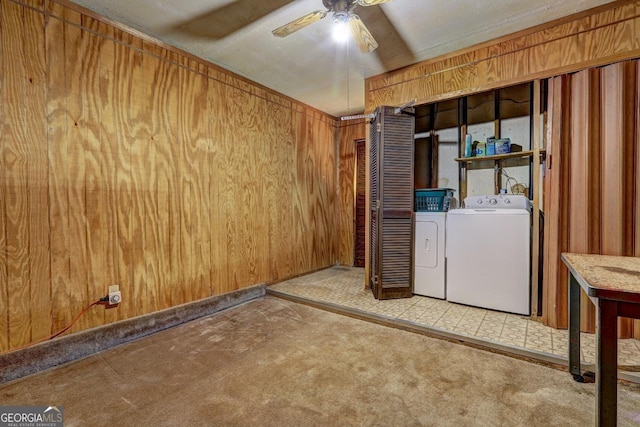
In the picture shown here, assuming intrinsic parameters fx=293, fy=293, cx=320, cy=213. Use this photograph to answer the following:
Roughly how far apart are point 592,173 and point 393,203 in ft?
5.41

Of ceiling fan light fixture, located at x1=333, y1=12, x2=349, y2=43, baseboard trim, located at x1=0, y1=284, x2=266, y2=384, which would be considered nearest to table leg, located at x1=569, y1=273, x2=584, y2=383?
ceiling fan light fixture, located at x1=333, y1=12, x2=349, y2=43

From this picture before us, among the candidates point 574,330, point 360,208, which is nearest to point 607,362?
point 574,330

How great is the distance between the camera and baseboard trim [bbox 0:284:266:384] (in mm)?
1863

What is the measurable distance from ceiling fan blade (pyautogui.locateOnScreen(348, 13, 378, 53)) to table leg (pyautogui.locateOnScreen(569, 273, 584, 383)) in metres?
2.08

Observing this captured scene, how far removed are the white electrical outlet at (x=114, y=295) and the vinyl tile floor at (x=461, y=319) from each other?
5.42ft

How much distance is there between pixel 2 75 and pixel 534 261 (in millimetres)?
4225

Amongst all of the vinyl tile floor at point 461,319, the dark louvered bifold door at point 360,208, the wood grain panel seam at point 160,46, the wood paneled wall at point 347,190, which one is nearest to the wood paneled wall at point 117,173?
the wood grain panel seam at point 160,46

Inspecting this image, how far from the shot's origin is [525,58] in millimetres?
2623

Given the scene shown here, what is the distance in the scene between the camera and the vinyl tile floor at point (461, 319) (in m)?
2.10

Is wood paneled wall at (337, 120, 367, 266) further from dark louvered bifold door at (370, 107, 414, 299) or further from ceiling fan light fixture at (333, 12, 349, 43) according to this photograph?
ceiling fan light fixture at (333, 12, 349, 43)

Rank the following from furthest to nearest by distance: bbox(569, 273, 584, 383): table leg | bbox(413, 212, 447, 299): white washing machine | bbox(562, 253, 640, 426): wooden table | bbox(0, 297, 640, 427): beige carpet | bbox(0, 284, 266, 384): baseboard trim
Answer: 1. bbox(413, 212, 447, 299): white washing machine
2. bbox(0, 284, 266, 384): baseboard trim
3. bbox(569, 273, 584, 383): table leg
4. bbox(0, 297, 640, 427): beige carpet
5. bbox(562, 253, 640, 426): wooden table

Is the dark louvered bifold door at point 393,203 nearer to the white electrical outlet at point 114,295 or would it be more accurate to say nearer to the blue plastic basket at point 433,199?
the blue plastic basket at point 433,199

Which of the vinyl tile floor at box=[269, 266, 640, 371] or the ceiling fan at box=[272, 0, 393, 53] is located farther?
the vinyl tile floor at box=[269, 266, 640, 371]

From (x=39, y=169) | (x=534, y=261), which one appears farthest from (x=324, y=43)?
(x=534, y=261)
